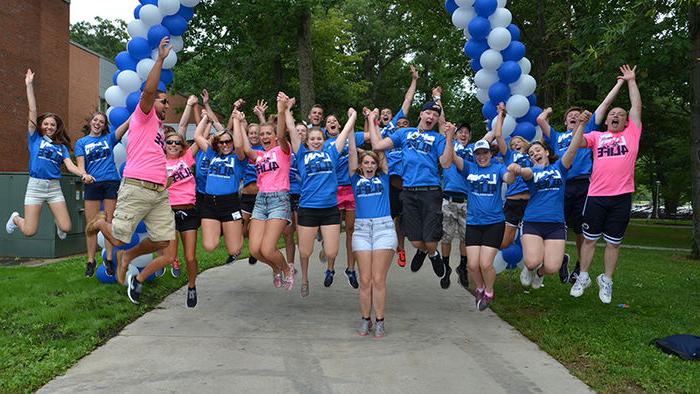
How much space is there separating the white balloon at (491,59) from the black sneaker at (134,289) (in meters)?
5.16

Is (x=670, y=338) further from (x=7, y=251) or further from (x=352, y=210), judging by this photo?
(x=7, y=251)

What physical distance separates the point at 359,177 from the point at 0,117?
1654 cm

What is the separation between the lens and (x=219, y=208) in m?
6.81

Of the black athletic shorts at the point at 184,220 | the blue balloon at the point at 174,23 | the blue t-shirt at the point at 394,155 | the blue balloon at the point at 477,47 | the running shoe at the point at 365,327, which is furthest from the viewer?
the blue t-shirt at the point at 394,155

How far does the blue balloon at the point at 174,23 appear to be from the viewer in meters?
7.65

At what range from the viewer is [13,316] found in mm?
6207

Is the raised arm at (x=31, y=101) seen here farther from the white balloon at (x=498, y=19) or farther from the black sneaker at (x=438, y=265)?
the white balloon at (x=498, y=19)

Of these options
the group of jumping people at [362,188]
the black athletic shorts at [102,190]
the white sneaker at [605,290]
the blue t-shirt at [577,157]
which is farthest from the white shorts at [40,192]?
the white sneaker at [605,290]

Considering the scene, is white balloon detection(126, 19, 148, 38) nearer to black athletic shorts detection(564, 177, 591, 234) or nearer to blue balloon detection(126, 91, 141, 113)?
blue balloon detection(126, 91, 141, 113)

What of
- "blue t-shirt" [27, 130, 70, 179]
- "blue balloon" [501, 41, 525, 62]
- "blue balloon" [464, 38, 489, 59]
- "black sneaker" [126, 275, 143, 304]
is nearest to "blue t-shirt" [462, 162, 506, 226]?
"blue balloon" [501, 41, 525, 62]

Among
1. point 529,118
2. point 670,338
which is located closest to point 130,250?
point 529,118

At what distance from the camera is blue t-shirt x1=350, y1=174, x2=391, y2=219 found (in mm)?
5906

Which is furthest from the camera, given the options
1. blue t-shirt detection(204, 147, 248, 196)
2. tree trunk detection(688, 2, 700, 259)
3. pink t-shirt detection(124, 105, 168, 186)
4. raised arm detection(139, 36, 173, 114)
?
tree trunk detection(688, 2, 700, 259)

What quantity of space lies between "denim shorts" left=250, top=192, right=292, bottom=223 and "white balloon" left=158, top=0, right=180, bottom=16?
285 centimetres
